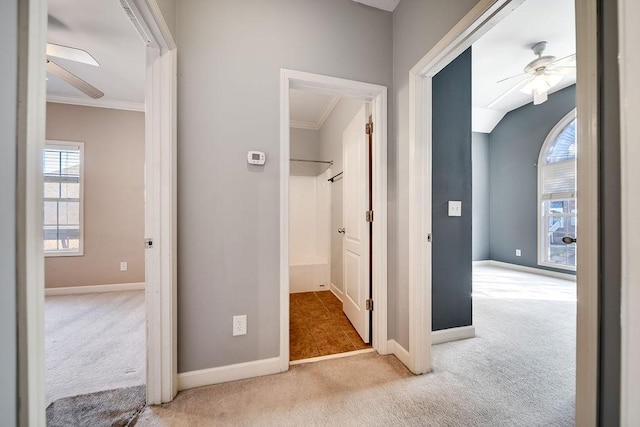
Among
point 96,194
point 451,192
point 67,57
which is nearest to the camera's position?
point 67,57

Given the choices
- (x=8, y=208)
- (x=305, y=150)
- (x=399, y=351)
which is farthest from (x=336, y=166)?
(x=8, y=208)

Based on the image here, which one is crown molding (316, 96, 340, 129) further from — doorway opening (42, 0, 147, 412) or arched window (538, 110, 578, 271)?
arched window (538, 110, 578, 271)

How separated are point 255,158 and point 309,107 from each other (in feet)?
7.43

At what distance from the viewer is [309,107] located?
11.4 ft

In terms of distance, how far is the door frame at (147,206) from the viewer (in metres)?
0.49

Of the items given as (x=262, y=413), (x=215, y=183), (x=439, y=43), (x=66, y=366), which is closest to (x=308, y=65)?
(x=439, y=43)

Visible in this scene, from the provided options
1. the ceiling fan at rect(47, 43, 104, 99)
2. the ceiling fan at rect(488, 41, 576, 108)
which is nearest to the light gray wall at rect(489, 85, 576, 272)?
the ceiling fan at rect(488, 41, 576, 108)

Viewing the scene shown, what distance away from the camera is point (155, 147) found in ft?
4.32

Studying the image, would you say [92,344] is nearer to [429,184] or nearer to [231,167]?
[231,167]

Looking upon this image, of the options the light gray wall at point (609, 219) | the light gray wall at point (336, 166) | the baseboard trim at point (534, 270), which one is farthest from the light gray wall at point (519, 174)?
the light gray wall at point (609, 219)

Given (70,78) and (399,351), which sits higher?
(70,78)

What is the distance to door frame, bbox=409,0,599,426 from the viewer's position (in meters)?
0.70

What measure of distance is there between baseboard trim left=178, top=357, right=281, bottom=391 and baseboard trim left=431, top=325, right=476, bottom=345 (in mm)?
1318

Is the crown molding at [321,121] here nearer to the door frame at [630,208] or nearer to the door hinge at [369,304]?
the door hinge at [369,304]
